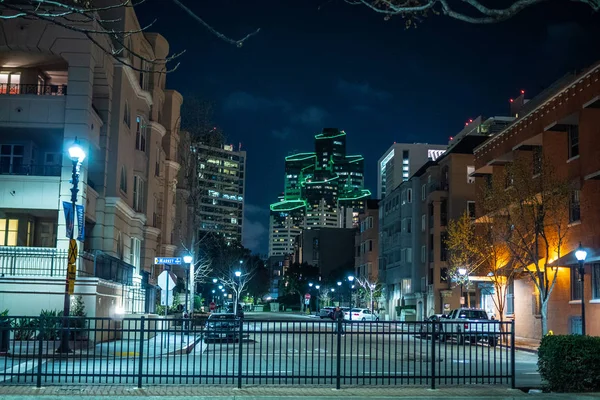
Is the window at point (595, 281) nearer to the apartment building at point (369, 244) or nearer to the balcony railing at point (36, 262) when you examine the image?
the balcony railing at point (36, 262)

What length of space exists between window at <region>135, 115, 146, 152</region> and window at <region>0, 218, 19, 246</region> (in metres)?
10.0

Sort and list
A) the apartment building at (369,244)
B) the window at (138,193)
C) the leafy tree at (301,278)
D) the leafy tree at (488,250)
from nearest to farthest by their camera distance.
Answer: the leafy tree at (488,250)
the window at (138,193)
the apartment building at (369,244)
the leafy tree at (301,278)

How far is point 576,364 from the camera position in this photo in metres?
14.2

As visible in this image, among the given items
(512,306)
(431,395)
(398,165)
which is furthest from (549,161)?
(398,165)

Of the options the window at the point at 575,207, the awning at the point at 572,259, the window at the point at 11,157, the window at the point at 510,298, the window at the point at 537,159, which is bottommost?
the window at the point at 510,298

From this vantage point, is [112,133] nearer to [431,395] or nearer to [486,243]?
[486,243]

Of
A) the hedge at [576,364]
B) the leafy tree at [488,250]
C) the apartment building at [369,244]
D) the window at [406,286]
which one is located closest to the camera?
the hedge at [576,364]

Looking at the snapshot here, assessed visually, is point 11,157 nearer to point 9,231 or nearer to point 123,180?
point 9,231

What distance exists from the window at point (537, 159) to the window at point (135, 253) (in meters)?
22.7

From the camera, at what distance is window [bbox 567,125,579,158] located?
3627 centimetres

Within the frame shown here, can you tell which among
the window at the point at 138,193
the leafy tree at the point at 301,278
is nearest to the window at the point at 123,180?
the window at the point at 138,193

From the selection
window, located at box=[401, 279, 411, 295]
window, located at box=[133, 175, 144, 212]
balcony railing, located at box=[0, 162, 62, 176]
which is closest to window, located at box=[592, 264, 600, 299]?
balcony railing, located at box=[0, 162, 62, 176]

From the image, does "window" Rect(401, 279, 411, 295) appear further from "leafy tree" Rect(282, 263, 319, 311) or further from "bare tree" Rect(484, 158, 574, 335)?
"leafy tree" Rect(282, 263, 319, 311)

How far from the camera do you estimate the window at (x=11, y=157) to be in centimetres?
3506
